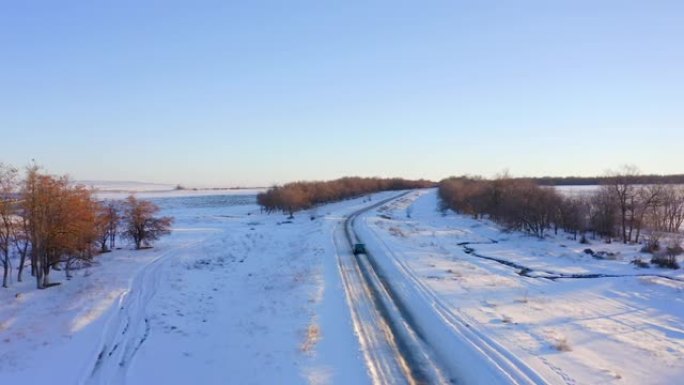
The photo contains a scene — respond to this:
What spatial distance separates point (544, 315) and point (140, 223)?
138 ft

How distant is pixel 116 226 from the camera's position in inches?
2056

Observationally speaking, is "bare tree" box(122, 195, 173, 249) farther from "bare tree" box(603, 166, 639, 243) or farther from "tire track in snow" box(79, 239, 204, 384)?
"bare tree" box(603, 166, 639, 243)

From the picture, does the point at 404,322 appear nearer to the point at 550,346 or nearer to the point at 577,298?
the point at 550,346

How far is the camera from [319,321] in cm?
2183

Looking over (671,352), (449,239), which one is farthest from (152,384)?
(449,239)

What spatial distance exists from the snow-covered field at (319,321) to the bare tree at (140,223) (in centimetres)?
1015

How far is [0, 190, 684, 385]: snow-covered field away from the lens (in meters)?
16.4

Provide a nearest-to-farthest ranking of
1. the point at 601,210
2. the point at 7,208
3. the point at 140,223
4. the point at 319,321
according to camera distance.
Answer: the point at 319,321 < the point at 7,208 < the point at 140,223 < the point at 601,210

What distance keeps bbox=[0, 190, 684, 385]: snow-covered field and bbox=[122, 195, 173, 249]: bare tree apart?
10.1m

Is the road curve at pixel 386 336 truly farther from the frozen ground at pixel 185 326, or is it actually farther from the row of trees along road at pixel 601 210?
the row of trees along road at pixel 601 210

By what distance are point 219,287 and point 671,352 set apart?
2315 centimetres

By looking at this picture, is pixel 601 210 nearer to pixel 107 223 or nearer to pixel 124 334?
pixel 107 223

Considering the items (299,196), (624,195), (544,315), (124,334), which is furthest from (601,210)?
(299,196)

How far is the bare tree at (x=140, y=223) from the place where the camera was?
52.6 meters
